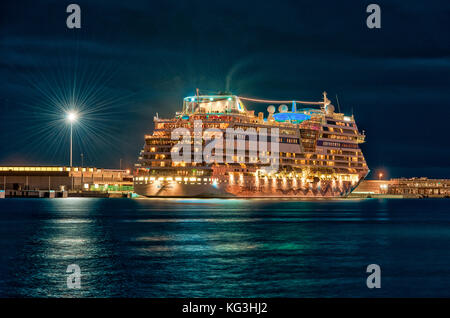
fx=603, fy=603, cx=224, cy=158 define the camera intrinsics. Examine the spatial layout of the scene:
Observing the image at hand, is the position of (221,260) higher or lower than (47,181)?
lower

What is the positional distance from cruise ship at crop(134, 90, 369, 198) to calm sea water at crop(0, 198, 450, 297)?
180 ft

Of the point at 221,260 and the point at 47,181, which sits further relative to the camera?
the point at 47,181

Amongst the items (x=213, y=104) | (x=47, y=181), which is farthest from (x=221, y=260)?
(x=47, y=181)

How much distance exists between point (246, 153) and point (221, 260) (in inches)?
3369

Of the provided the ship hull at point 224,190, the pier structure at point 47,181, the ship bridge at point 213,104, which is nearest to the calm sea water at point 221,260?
the ship hull at point 224,190

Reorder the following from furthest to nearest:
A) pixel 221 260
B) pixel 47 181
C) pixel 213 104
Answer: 1. pixel 47 181
2. pixel 213 104
3. pixel 221 260

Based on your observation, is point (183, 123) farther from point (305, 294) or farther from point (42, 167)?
Answer: point (305, 294)

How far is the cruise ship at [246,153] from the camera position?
366ft

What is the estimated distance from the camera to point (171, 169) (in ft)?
363

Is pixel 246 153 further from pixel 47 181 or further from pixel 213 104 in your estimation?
pixel 47 181

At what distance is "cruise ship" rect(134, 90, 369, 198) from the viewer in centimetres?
11156

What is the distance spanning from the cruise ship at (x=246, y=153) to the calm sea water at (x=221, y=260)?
180 ft

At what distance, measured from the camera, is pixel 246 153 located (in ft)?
390

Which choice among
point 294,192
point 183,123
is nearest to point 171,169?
point 183,123
